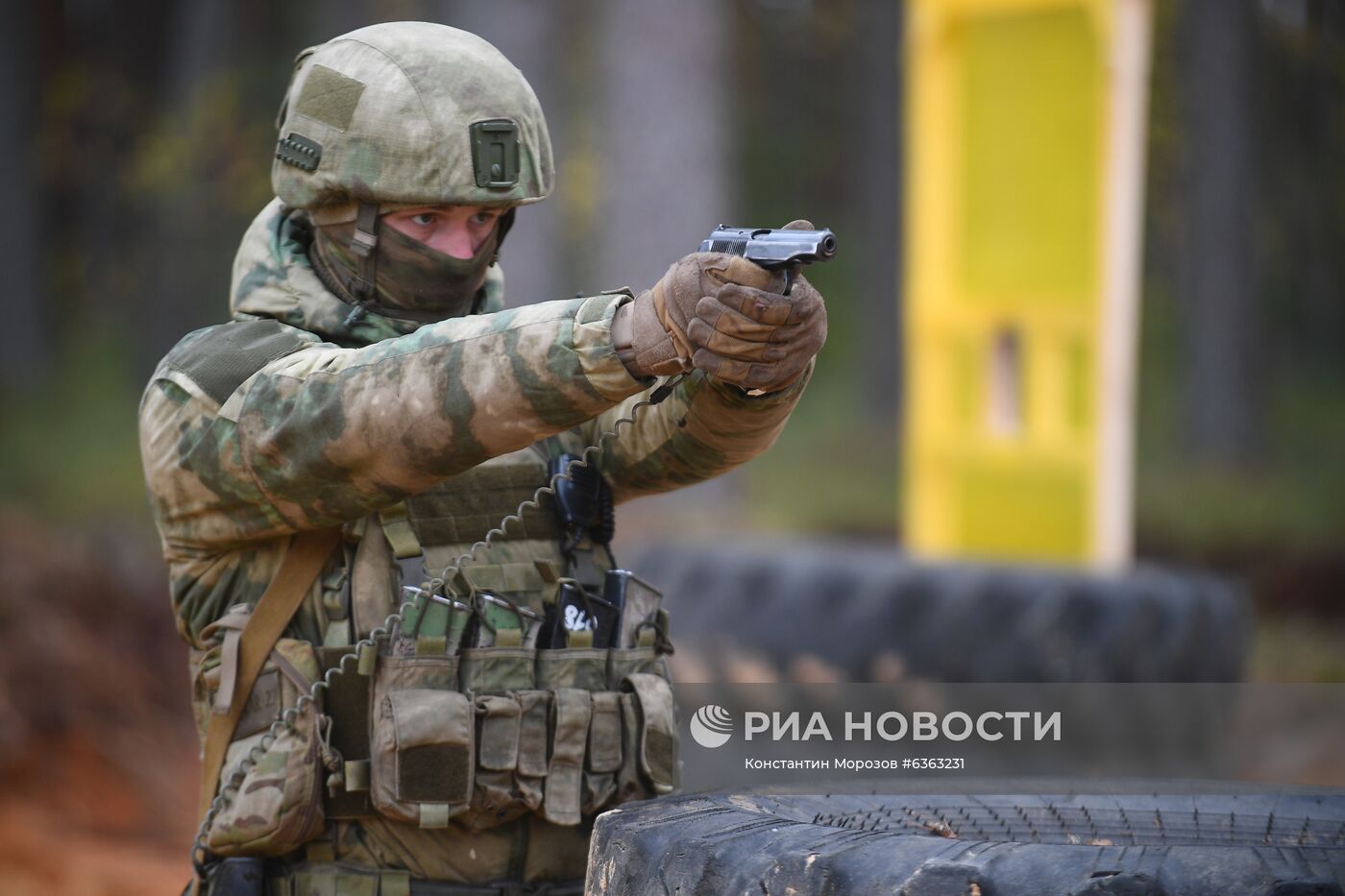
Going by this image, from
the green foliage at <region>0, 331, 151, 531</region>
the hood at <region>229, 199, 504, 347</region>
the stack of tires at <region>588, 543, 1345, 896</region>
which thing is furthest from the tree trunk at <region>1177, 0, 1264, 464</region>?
the hood at <region>229, 199, 504, 347</region>

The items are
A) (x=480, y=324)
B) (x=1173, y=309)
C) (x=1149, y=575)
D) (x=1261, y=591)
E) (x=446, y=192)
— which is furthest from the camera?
(x=1173, y=309)

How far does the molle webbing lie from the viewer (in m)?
2.95

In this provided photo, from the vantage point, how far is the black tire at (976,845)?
2314 millimetres

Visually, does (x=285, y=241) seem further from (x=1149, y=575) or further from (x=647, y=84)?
(x=647, y=84)

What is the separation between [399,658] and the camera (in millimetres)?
2885

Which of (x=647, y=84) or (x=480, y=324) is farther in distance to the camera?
(x=647, y=84)

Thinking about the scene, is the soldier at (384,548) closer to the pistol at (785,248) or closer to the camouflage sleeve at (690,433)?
the camouflage sleeve at (690,433)

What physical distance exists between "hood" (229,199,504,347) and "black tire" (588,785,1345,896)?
0.89m

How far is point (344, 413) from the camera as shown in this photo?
103 inches

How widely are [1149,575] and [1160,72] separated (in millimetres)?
11507

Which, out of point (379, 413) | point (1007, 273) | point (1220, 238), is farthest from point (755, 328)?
point (1220, 238)

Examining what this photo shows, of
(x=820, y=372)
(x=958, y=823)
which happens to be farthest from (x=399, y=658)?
(x=820, y=372)

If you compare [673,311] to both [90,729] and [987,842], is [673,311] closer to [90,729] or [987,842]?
[987,842]

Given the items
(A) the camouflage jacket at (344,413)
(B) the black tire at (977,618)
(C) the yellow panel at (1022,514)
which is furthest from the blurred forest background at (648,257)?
(A) the camouflage jacket at (344,413)
